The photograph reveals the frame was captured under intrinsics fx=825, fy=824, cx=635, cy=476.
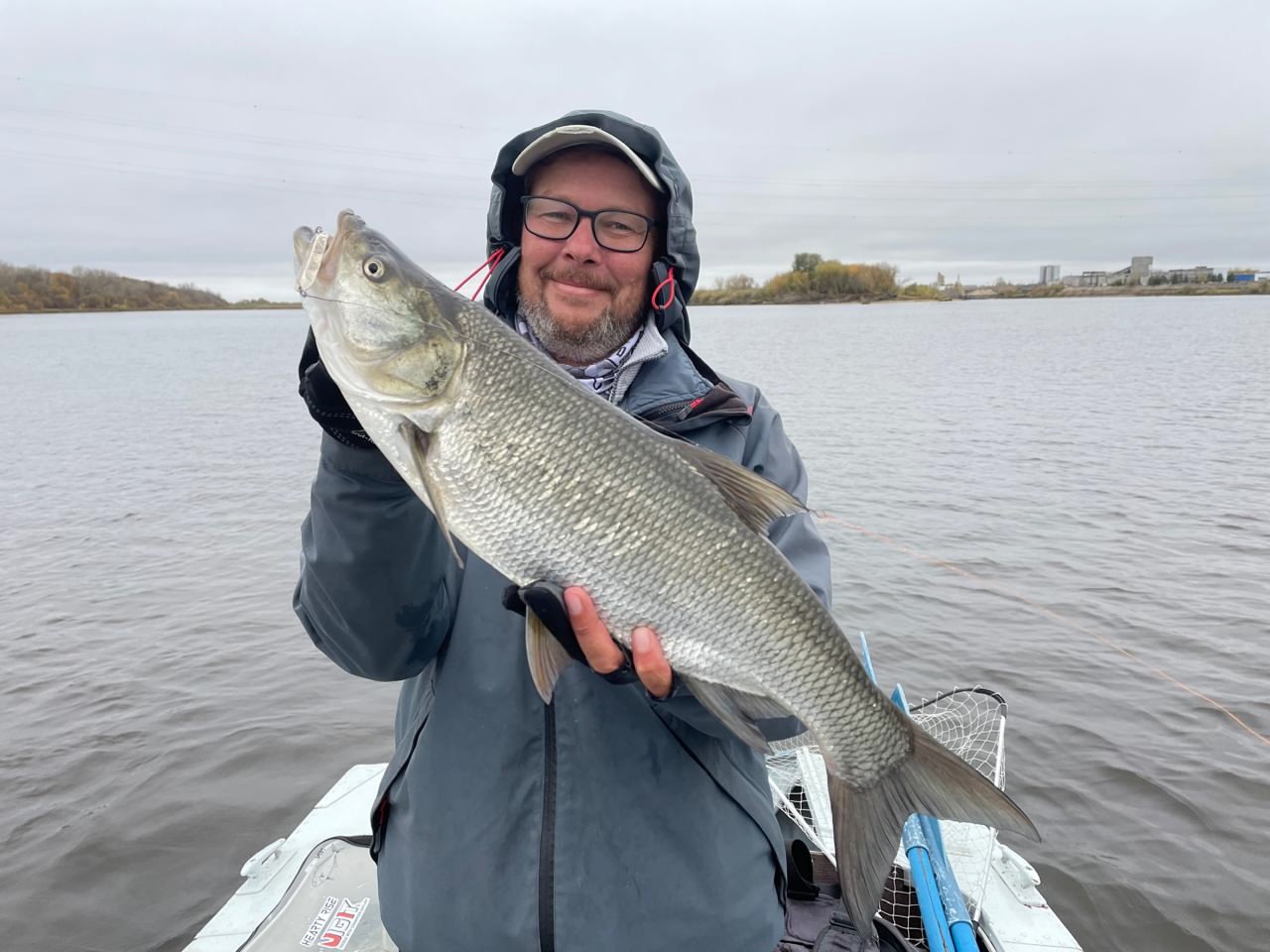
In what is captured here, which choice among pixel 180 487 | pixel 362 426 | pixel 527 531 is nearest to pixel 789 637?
pixel 527 531

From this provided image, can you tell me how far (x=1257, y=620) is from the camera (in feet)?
29.0

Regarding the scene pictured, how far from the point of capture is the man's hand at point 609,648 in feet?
7.13

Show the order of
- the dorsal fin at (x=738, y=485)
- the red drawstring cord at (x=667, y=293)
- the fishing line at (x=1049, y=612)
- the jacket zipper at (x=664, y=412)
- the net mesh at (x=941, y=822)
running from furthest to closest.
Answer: the fishing line at (x=1049, y=612)
the net mesh at (x=941, y=822)
the red drawstring cord at (x=667, y=293)
the jacket zipper at (x=664, y=412)
the dorsal fin at (x=738, y=485)

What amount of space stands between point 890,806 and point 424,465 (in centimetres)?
170

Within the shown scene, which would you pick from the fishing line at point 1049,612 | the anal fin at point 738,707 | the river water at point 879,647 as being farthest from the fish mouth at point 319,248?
the river water at point 879,647

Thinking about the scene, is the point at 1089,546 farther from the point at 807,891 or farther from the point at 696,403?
the point at 696,403

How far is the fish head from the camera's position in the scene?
89.1 inches

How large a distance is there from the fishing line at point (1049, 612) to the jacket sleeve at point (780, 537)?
2.44 meters

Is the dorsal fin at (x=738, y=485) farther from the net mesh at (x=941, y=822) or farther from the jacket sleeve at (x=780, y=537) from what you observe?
the net mesh at (x=941, y=822)

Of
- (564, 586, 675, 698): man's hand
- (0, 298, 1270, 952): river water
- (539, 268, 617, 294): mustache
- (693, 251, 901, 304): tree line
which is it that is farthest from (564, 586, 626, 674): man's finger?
(693, 251, 901, 304): tree line

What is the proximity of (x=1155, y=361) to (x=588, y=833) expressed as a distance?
35.8 metres

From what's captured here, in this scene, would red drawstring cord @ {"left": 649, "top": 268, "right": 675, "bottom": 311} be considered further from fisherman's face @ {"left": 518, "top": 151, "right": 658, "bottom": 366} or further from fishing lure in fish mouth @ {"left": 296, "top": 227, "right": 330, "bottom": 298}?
fishing lure in fish mouth @ {"left": 296, "top": 227, "right": 330, "bottom": 298}

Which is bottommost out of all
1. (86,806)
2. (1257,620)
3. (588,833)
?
(86,806)

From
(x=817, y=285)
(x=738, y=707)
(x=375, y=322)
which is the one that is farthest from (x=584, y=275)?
(x=817, y=285)
